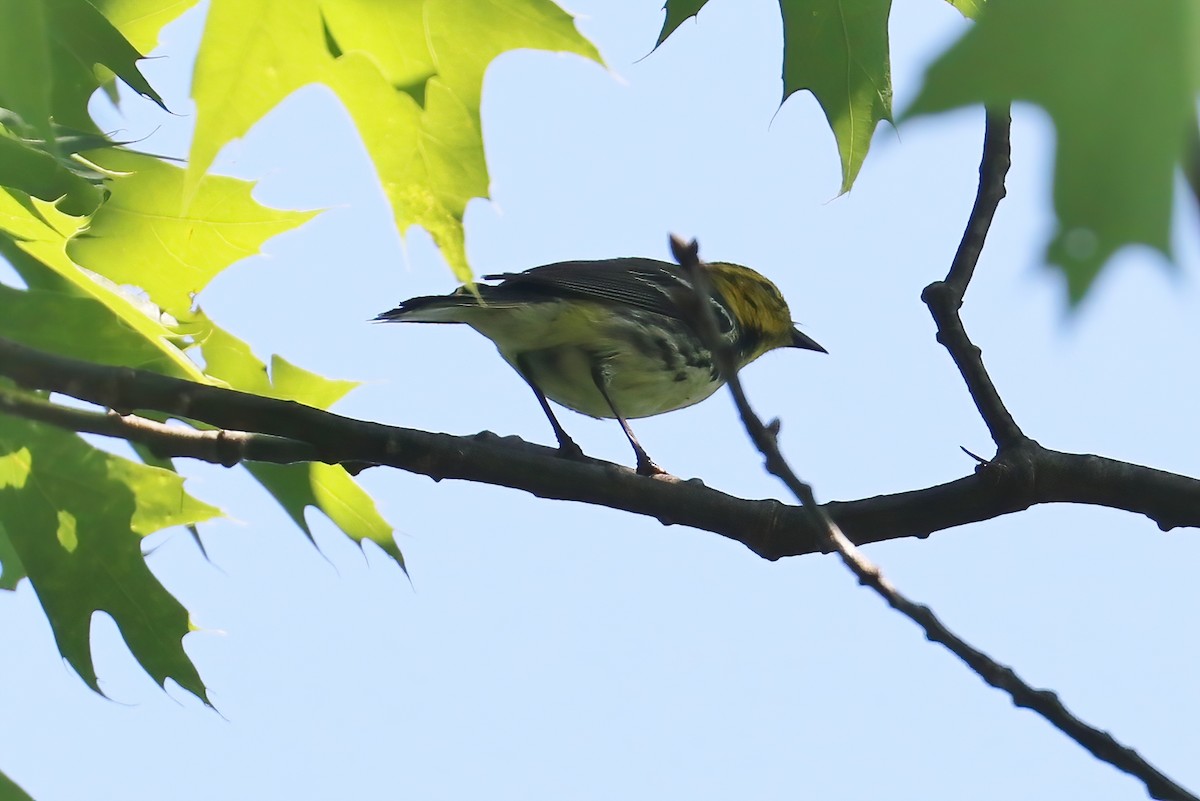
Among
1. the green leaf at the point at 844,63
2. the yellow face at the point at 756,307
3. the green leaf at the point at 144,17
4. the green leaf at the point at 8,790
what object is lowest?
the green leaf at the point at 8,790

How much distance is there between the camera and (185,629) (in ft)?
9.63

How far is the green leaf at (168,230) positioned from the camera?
290cm

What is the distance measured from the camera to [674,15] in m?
2.62

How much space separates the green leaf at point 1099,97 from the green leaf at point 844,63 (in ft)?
6.41

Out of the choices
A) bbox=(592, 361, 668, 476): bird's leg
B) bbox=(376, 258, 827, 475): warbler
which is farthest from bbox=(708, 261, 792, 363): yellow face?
bbox=(592, 361, 668, 476): bird's leg

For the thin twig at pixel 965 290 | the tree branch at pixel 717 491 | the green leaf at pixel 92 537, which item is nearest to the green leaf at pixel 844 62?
the thin twig at pixel 965 290

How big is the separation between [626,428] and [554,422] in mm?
420

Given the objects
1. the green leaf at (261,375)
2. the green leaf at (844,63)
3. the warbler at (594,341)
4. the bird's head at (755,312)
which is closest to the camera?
the green leaf at (844,63)

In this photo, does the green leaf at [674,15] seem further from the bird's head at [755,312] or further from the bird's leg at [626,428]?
the bird's head at [755,312]

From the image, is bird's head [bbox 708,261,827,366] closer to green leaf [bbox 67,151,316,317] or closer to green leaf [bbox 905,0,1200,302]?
green leaf [bbox 67,151,316,317]

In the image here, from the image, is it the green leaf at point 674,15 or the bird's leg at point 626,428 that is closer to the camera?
A: the green leaf at point 674,15

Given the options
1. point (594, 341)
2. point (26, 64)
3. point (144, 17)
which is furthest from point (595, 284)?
point (26, 64)

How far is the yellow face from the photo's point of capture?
607 cm

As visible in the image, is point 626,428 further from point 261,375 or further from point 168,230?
point 168,230
